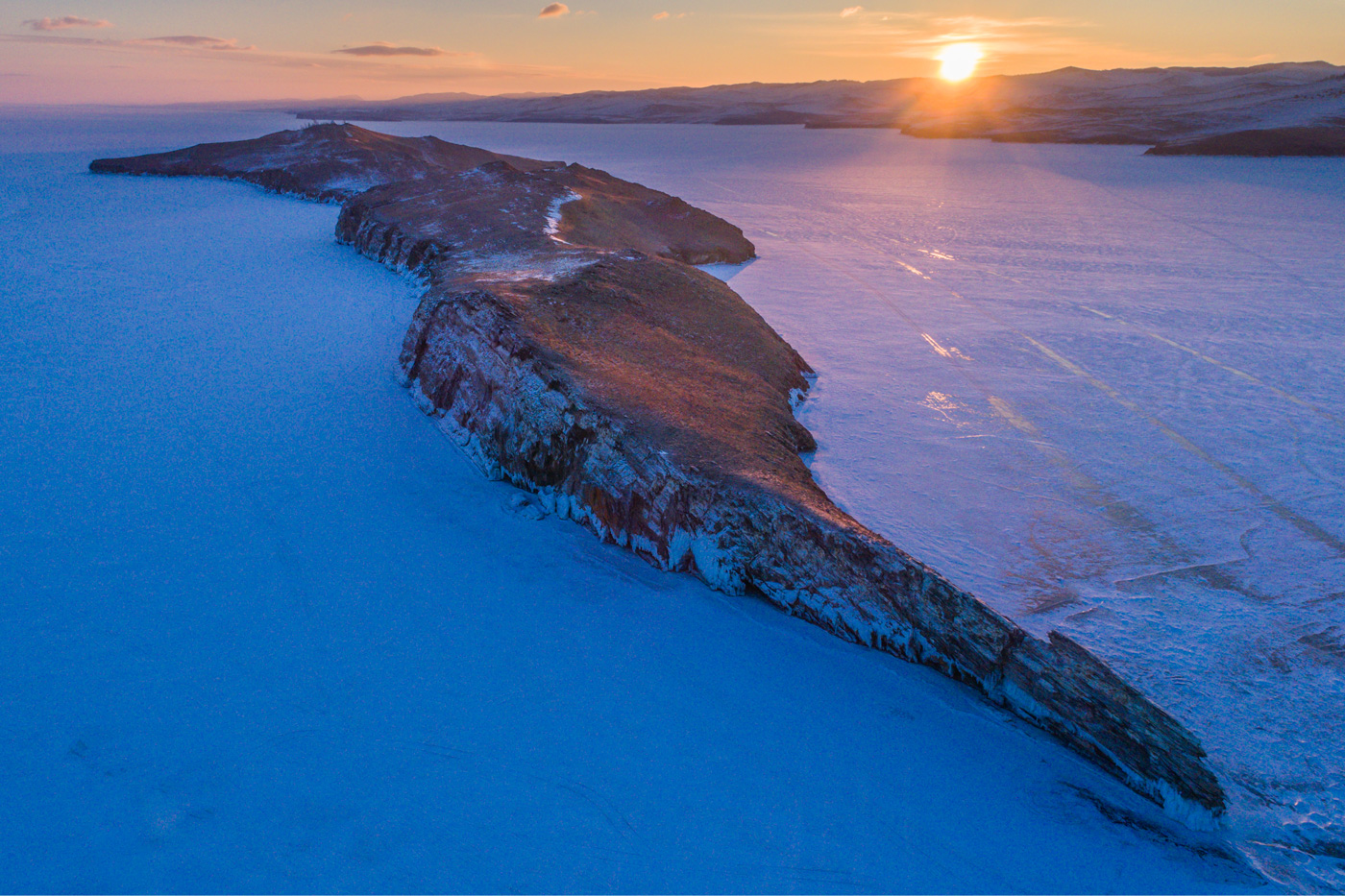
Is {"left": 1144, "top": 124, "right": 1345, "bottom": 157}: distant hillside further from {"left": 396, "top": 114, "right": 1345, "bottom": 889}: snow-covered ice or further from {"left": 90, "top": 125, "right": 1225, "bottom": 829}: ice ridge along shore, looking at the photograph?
{"left": 90, "top": 125, "right": 1225, "bottom": 829}: ice ridge along shore

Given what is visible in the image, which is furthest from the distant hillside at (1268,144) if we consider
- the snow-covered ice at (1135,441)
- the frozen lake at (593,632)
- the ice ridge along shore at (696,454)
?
the ice ridge along shore at (696,454)

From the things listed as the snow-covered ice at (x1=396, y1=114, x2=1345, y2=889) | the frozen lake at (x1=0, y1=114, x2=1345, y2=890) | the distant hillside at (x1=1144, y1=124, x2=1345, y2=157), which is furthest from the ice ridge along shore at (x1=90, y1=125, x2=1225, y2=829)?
the distant hillside at (x1=1144, y1=124, x2=1345, y2=157)

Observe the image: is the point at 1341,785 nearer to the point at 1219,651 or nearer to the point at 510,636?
the point at 1219,651

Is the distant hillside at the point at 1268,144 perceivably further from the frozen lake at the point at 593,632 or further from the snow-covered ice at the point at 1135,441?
the frozen lake at the point at 593,632

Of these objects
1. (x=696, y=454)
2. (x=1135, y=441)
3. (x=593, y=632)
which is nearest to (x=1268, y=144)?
(x=1135, y=441)

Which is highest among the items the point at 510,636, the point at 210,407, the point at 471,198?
the point at 471,198

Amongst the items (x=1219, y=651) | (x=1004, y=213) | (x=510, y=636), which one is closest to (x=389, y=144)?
(x=1004, y=213)

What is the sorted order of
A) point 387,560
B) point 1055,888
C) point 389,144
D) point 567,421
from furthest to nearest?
point 389,144 < point 567,421 < point 387,560 < point 1055,888
